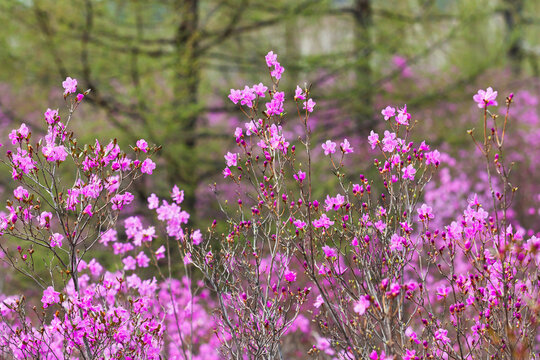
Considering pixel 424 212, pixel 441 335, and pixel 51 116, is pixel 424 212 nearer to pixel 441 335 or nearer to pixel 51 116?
pixel 441 335

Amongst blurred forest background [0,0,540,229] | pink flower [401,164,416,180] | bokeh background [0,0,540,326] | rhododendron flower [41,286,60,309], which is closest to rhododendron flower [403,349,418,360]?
pink flower [401,164,416,180]

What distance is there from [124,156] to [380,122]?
6.00 meters

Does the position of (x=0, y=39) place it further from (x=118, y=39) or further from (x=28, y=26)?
(x=118, y=39)

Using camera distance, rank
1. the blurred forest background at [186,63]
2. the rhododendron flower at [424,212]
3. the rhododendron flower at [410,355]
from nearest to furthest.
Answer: the rhododendron flower at [410,355], the rhododendron flower at [424,212], the blurred forest background at [186,63]

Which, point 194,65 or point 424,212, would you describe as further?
point 194,65

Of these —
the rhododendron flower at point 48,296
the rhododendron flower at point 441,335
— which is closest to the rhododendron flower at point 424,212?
the rhododendron flower at point 441,335

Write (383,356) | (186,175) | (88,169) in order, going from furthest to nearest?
(186,175) → (88,169) → (383,356)

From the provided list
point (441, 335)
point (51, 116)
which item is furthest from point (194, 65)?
point (441, 335)

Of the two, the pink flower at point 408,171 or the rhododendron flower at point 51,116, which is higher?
the rhododendron flower at point 51,116

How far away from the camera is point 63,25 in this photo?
6.30 meters

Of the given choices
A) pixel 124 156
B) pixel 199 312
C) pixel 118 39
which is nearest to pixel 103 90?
pixel 118 39

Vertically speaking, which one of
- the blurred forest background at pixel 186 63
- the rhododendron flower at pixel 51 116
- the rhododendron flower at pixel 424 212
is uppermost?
the blurred forest background at pixel 186 63

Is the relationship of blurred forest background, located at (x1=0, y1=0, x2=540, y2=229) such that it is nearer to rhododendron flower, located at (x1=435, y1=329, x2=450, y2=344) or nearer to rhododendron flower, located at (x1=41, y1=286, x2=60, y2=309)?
rhododendron flower, located at (x1=41, y1=286, x2=60, y2=309)

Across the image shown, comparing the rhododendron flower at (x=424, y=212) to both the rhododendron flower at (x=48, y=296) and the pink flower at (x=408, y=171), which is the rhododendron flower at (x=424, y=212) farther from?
the rhododendron flower at (x=48, y=296)
